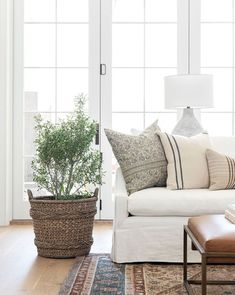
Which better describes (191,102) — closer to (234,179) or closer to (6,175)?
(234,179)

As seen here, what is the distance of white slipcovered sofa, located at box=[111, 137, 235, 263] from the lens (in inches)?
133

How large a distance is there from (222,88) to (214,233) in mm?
3186

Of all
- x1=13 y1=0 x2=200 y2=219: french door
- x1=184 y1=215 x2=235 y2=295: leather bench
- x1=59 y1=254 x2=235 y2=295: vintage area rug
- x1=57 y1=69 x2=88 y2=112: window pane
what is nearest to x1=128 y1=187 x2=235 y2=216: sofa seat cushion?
x1=59 y1=254 x2=235 y2=295: vintage area rug

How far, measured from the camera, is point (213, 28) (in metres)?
5.31

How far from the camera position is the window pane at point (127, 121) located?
17.4 ft

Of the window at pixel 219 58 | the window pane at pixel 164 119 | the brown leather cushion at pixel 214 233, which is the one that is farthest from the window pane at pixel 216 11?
the brown leather cushion at pixel 214 233

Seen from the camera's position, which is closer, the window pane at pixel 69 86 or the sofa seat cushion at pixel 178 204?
the sofa seat cushion at pixel 178 204

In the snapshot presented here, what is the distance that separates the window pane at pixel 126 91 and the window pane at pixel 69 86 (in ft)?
0.95

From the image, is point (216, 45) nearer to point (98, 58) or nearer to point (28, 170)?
point (98, 58)

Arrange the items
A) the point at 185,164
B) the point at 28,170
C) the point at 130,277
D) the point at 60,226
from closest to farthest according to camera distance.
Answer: the point at 130,277, the point at 60,226, the point at 185,164, the point at 28,170

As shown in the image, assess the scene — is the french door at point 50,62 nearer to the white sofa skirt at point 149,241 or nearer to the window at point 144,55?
the window at point 144,55

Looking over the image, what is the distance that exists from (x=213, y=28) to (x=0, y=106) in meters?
2.16

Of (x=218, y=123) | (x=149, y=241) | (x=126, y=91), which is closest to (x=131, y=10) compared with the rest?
(x=126, y=91)

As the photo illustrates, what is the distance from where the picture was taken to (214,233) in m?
2.31
